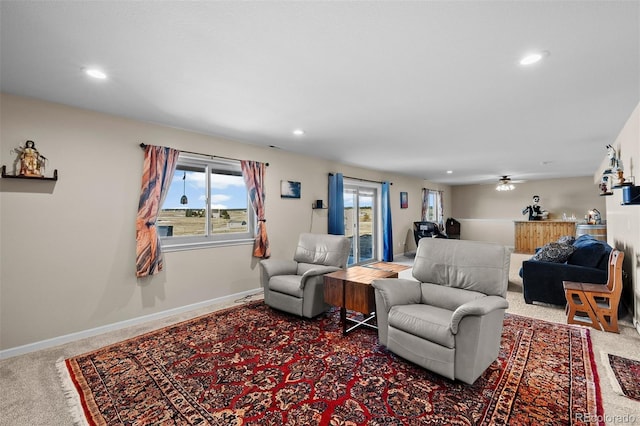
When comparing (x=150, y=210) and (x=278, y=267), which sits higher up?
(x=150, y=210)

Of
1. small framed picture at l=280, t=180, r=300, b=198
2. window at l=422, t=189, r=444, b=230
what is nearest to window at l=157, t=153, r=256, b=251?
small framed picture at l=280, t=180, r=300, b=198

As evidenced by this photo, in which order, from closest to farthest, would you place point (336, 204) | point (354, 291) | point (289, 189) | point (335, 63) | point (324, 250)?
point (335, 63) → point (354, 291) → point (324, 250) → point (289, 189) → point (336, 204)

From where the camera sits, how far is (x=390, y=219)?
754 centimetres

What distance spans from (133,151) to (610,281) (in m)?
5.64

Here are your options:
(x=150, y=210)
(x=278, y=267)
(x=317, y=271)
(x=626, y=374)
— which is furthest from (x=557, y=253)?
(x=150, y=210)

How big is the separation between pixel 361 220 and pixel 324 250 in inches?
138

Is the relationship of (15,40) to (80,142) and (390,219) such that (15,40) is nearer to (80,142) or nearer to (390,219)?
(80,142)

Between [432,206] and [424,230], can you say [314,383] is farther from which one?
[432,206]

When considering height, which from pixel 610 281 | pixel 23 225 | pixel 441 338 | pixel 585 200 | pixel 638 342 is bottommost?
pixel 638 342

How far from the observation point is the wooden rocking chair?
300 centimetres

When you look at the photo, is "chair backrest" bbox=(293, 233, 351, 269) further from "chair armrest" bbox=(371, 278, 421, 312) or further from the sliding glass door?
the sliding glass door

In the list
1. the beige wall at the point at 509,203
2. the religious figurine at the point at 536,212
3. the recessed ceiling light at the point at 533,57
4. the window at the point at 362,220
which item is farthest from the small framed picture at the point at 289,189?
the beige wall at the point at 509,203

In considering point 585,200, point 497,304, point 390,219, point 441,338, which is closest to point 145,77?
point 441,338

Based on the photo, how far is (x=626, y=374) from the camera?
2.22m
